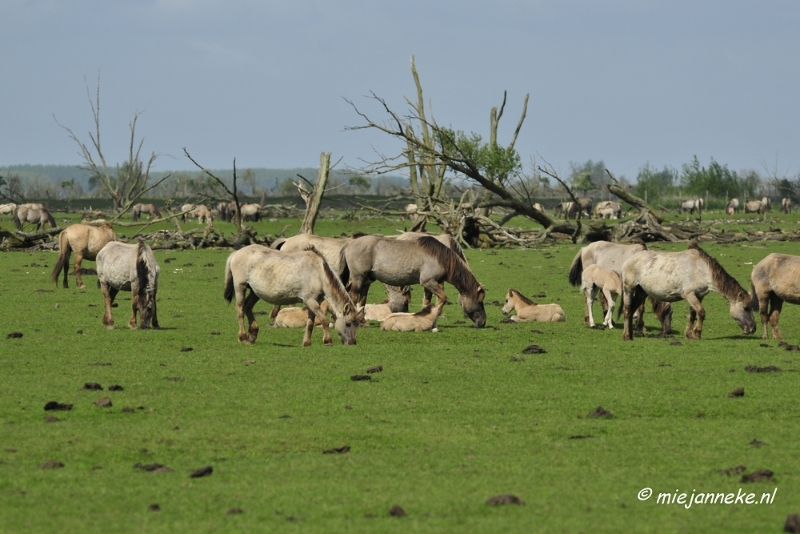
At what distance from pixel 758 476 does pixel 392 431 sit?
342 centimetres

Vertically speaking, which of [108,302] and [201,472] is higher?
[108,302]

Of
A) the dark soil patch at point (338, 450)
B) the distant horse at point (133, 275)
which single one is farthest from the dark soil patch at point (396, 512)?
the distant horse at point (133, 275)

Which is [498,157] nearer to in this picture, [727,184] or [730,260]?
[730,260]

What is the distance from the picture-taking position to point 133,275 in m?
17.2

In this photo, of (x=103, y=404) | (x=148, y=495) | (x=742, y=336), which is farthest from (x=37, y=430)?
(x=742, y=336)

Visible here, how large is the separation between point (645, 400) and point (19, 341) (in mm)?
9656

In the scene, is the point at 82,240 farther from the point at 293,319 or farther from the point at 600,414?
the point at 600,414

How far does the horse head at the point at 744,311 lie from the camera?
54.5ft

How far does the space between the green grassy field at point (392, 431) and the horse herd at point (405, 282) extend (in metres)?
0.56

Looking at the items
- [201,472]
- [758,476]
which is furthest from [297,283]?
[758,476]

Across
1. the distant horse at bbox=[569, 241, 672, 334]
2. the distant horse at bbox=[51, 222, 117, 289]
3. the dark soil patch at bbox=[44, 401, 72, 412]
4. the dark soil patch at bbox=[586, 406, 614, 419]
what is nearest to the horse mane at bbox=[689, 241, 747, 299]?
the distant horse at bbox=[569, 241, 672, 334]

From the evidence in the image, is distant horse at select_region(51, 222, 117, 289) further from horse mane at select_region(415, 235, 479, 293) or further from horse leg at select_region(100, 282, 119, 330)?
horse mane at select_region(415, 235, 479, 293)

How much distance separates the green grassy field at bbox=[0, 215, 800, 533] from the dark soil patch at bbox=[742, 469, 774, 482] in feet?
0.22

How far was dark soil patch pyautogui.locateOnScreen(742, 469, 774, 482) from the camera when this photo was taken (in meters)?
8.06
